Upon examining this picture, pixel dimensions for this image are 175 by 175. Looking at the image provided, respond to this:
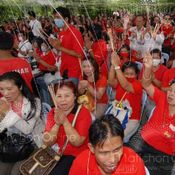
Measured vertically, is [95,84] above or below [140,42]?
above

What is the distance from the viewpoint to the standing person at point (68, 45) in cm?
449

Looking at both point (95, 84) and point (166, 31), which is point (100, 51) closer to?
point (95, 84)

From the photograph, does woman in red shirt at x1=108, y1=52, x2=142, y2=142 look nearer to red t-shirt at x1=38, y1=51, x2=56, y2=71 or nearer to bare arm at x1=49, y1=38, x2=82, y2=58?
bare arm at x1=49, y1=38, x2=82, y2=58

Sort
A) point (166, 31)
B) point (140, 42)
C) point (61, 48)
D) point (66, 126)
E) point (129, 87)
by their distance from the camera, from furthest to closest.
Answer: point (166, 31) → point (140, 42) → point (61, 48) → point (129, 87) → point (66, 126)

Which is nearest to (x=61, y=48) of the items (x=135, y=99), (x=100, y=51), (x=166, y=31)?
(x=135, y=99)

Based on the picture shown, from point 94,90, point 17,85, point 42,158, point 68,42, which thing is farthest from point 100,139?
point 68,42

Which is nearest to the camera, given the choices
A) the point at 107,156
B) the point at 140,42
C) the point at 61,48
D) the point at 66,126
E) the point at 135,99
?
the point at 107,156

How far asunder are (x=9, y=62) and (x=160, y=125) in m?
1.56

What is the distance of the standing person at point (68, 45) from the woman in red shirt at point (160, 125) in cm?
147

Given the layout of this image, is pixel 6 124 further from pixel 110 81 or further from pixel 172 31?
pixel 172 31

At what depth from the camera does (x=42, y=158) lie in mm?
2561

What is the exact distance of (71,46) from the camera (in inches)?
182

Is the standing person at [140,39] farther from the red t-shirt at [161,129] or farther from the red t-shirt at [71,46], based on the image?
the red t-shirt at [161,129]

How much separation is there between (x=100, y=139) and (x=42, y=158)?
61 centimetres
